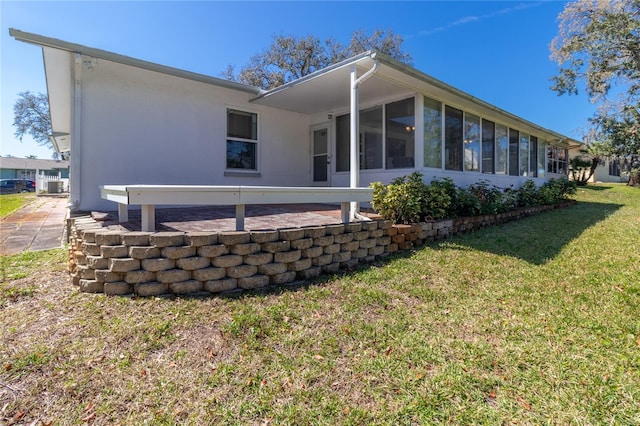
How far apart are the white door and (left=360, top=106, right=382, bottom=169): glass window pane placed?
117 cm

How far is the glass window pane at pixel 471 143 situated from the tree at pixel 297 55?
1182cm

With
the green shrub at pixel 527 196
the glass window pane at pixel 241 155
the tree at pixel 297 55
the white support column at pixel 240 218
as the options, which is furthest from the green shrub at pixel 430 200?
the tree at pixel 297 55

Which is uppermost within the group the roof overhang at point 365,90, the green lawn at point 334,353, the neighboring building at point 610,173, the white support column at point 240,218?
the neighboring building at point 610,173

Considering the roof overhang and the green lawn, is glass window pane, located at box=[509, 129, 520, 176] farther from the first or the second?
the green lawn

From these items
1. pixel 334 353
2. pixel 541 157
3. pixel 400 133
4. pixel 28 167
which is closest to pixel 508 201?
pixel 400 133

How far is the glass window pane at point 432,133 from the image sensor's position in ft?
23.5

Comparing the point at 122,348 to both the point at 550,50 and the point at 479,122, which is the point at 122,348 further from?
the point at 550,50

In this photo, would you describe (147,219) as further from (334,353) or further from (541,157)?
(541,157)

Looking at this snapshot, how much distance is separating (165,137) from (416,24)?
12.4 meters

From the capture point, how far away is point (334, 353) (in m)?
2.45

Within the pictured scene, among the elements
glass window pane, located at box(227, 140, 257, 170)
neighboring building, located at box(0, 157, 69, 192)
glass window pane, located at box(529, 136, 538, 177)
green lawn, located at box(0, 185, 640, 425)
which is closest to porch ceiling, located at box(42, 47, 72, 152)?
glass window pane, located at box(227, 140, 257, 170)

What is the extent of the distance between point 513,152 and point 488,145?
2179mm

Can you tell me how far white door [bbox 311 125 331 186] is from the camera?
29.1 feet

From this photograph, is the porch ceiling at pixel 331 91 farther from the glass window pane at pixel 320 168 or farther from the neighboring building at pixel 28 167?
the neighboring building at pixel 28 167
